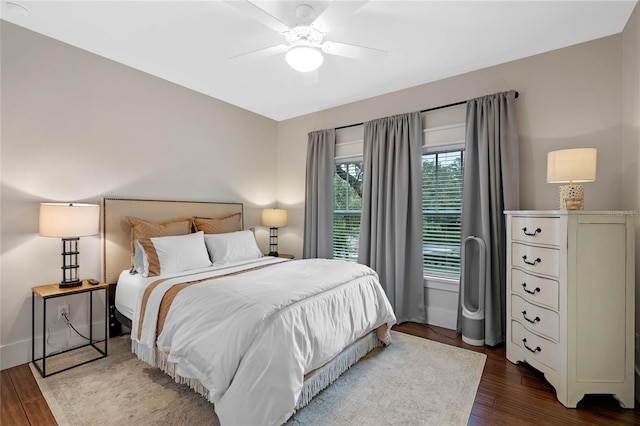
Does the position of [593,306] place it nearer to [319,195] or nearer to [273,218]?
[319,195]

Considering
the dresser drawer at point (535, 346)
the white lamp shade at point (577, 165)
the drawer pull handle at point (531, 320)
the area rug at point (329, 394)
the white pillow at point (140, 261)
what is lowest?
the area rug at point (329, 394)

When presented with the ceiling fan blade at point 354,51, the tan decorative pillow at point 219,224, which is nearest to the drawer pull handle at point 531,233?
the ceiling fan blade at point 354,51

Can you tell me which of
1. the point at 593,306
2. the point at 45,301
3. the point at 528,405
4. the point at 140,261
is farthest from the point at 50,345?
the point at 593,306

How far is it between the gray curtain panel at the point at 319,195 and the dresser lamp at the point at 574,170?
259 cm

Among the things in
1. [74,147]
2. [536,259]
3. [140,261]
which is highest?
[74,147]

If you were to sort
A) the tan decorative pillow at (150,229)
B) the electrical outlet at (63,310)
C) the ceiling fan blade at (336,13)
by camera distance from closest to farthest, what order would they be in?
the ceiling fan blade at (336,13) < the electrical outlet at (63,310) < the tan decorative pillow at (150,229)

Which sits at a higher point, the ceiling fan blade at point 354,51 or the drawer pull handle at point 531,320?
the ceiling fan blade at point 354,51

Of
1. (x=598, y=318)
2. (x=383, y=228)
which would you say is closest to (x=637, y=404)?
(x=598, y=318)

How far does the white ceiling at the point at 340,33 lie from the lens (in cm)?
221

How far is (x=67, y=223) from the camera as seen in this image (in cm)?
232

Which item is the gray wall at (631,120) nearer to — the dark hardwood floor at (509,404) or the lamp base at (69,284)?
the dark hardwood floor at (509,404)

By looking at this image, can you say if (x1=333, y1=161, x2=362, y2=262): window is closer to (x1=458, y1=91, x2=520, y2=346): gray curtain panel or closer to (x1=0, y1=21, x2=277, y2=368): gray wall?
(x1=458, y1=91, x2=520, y2=346): gray curtain panel

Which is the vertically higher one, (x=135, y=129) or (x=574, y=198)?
(x=135, y=129)

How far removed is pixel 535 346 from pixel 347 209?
2.58 metres
